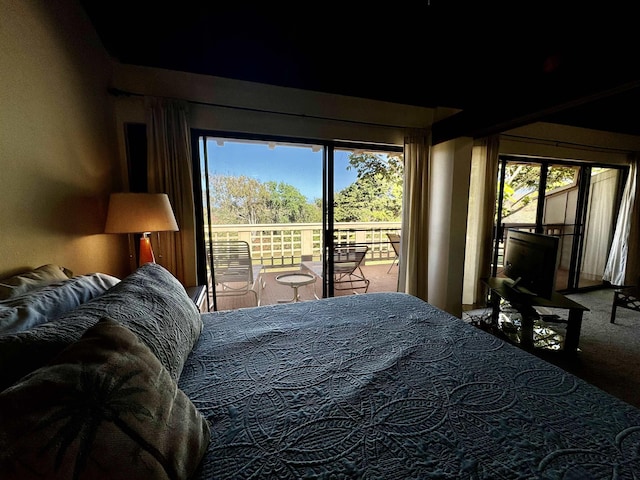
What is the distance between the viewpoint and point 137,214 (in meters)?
1.84

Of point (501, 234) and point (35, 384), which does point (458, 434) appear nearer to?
point (35, 384)

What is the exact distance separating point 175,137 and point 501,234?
150 inches

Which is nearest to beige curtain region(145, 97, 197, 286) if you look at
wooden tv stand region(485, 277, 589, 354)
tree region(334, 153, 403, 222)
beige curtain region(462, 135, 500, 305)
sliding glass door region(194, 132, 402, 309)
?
sliding glass door region(194, 132, 402, 309)

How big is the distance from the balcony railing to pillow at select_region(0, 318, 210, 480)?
9.10 feet

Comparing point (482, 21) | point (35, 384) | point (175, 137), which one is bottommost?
point (35, 384)

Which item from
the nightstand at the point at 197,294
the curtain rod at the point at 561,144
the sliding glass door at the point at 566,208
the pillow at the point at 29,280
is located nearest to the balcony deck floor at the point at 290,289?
the nightstand at the point at 197,294

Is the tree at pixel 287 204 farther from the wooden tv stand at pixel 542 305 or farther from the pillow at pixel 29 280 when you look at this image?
the pillow at pixel 29 280

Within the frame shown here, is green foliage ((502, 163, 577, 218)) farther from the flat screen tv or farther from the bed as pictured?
the bed

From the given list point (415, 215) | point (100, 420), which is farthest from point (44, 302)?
point (415, 215)

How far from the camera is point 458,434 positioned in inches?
29.3

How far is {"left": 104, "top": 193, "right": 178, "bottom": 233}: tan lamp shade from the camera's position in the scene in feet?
5.92

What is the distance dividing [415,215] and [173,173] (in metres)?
2.44

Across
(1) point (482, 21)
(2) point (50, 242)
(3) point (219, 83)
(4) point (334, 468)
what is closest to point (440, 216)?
(1) point (482, 21)

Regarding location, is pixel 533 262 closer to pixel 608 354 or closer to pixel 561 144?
pixel 608 354
